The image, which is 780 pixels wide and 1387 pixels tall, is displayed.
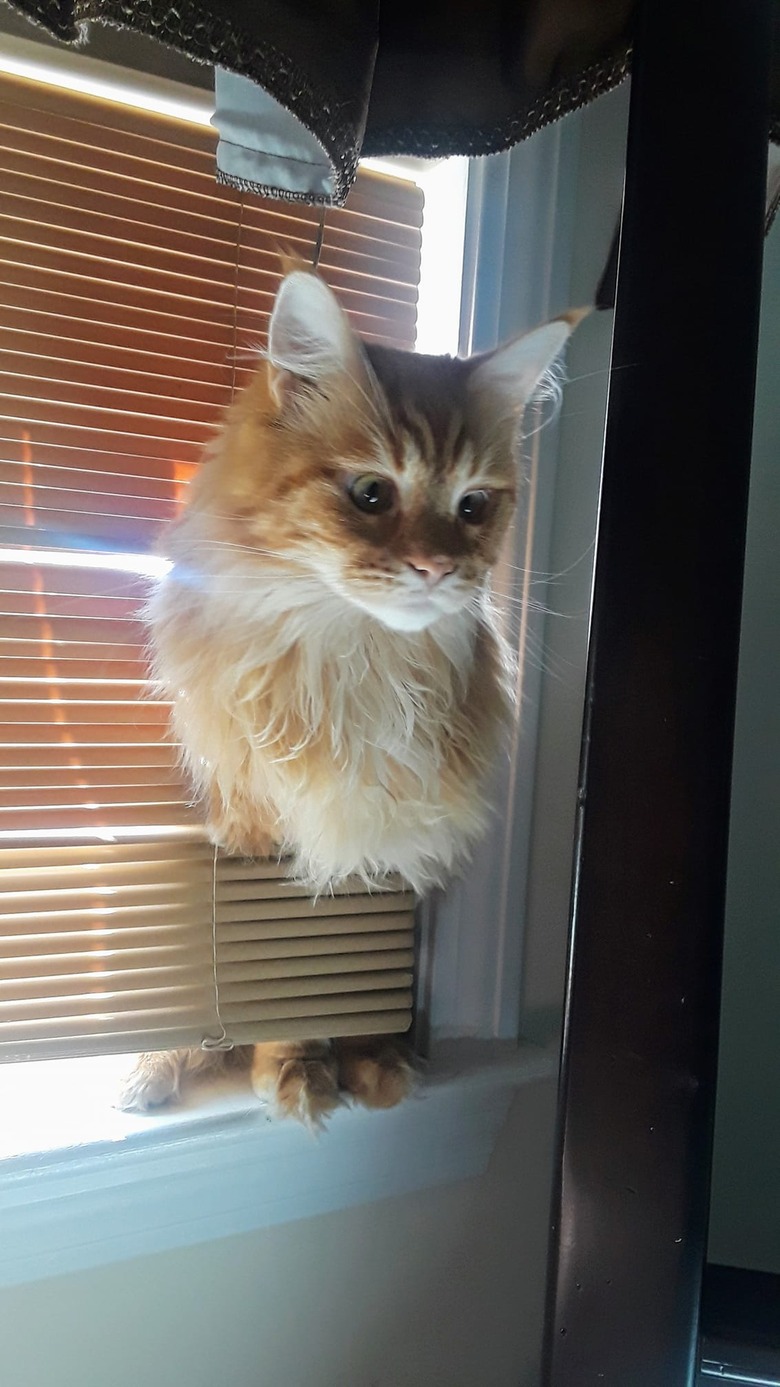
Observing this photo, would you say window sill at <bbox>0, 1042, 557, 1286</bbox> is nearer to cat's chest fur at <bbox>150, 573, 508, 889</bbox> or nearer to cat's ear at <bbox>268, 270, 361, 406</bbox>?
cat's chest fur at <bbox>150, 573, 508, 889</bbox>

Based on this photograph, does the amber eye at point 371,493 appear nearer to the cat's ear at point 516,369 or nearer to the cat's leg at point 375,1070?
the cat's ear at point 516,369

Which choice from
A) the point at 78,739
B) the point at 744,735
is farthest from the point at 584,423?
the point at 78,739

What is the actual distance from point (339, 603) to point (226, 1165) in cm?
60

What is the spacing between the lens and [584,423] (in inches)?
41.3

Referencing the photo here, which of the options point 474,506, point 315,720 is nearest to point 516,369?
point 474,506

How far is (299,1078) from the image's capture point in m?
0.88

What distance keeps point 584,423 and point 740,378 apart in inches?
18.6

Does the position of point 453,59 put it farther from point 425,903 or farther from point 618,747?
point 425,903

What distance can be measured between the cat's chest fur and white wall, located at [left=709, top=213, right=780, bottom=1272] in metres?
0.46

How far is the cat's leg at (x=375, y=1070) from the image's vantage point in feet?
3.00

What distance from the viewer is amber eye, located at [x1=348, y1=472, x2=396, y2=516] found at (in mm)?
756

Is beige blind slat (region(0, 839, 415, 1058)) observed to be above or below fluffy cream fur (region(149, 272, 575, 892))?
below

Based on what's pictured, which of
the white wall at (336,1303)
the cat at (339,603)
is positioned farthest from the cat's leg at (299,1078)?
the white wall at (336,1303)

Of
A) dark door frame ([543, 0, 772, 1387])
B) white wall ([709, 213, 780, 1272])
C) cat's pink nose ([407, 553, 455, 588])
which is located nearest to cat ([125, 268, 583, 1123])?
cat's pink nose ([407, 553, 455, 588])
